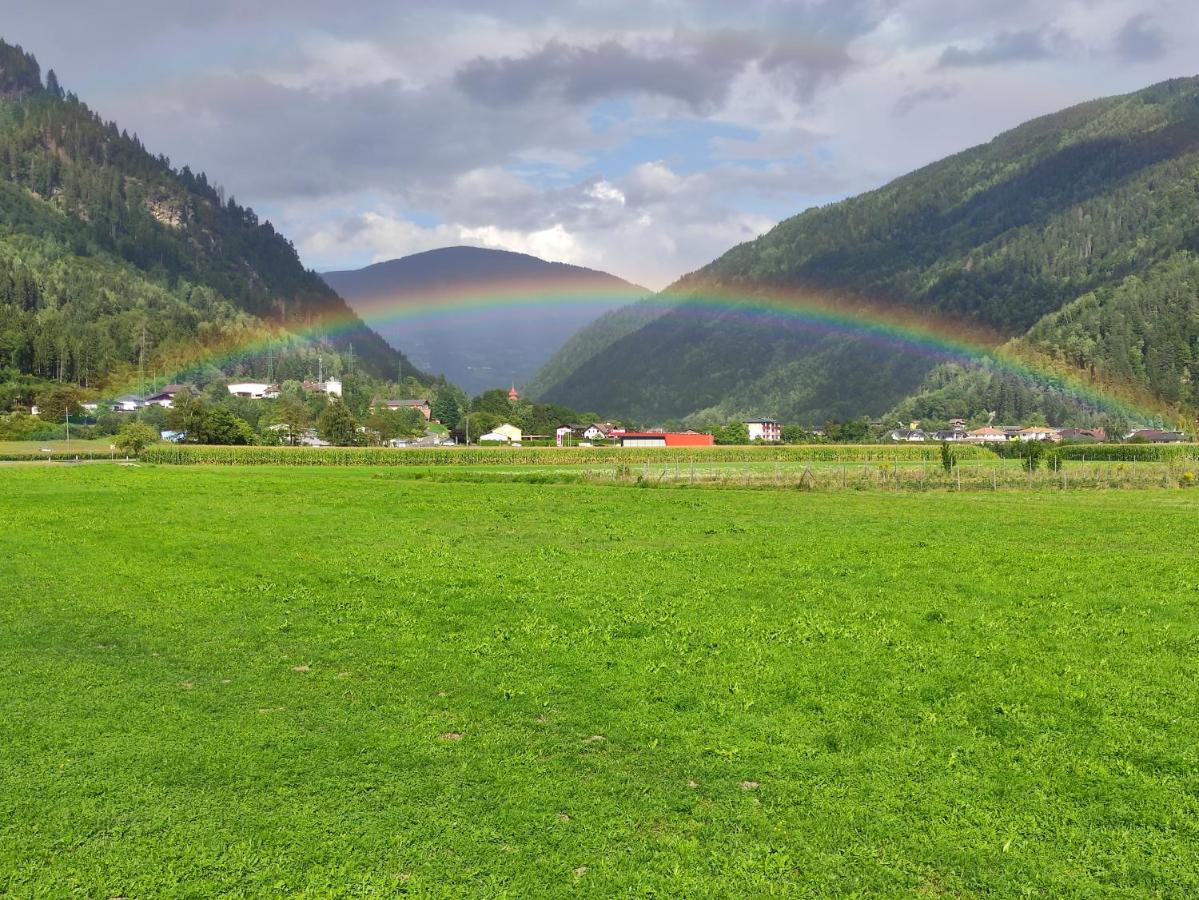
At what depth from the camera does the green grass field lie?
6.91m

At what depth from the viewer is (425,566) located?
20.2m

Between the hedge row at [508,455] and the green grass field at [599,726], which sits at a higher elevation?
the hedge row at [508,455]

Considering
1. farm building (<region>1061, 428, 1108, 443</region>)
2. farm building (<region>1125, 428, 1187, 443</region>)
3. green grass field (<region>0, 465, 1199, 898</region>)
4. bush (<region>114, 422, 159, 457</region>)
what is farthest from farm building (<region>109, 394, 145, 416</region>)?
farm building (<region>1125, 428, 1187, 443</region>)

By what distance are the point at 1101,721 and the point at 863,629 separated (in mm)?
4272

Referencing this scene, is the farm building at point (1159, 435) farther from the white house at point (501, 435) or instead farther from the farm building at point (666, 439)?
the white house at point (501, 435)

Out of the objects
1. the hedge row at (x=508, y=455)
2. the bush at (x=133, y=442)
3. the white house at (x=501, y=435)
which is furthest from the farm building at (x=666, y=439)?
the bush at (x=133, y=442)

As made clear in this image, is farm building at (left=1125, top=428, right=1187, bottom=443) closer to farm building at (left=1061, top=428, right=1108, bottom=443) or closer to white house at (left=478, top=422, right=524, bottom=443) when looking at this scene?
farm building at (left=1061, top=428, right=1108, bottom=443)

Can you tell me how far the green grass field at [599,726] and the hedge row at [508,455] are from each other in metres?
72.4

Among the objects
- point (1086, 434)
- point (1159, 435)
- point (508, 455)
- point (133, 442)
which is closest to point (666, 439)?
point (508, 455)

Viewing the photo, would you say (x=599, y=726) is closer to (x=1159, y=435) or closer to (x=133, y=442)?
(x=133, y=442)

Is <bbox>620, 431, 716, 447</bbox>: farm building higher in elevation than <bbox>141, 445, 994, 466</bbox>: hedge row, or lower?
higher

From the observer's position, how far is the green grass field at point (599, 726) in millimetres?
6906

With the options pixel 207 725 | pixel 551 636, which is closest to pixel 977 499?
pixel 551 636

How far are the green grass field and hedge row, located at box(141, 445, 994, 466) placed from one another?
237ft
